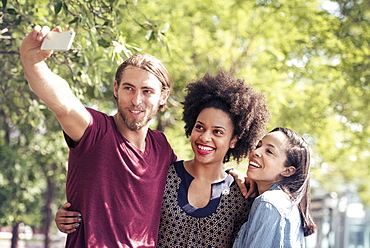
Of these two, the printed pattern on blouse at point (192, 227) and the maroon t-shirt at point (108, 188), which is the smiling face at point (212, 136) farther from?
the maroon t-shirt at point (108, 188)

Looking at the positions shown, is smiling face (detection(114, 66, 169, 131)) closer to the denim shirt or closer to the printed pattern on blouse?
the printed pattern on blouse

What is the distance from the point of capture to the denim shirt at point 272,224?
124 inches

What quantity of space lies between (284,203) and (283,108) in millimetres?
5758

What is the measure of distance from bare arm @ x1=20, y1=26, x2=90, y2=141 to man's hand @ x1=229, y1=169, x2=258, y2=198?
1.32 metres

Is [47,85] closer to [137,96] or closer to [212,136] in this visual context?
[137,96]

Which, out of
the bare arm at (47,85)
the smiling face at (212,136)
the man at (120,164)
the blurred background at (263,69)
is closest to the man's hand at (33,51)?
the bare arm at (47,85)

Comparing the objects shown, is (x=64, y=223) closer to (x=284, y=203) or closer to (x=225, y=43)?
(x=284, y=203)

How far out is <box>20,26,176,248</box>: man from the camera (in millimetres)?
3072

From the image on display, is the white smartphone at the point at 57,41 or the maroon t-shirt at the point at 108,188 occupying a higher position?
the white smartphone at the point at 57,41

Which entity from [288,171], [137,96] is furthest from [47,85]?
[288,171]

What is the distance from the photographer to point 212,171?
377 centimetres

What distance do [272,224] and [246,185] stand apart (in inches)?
26.5

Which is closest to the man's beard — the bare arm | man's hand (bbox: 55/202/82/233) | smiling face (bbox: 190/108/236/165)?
the bare arm

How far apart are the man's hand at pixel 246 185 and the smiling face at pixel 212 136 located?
207mm
